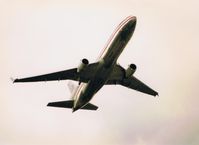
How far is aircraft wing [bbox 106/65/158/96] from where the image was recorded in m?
74.4

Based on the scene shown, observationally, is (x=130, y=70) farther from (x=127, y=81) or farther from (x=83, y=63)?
(x=83, y=63)

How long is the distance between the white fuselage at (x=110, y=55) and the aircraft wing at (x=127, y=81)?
3.05m

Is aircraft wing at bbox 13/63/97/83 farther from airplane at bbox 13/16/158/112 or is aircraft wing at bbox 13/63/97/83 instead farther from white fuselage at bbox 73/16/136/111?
white fuselage at bbox 73/16/136/111

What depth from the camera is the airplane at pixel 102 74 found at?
68625 mm

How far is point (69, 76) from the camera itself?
2876 inches

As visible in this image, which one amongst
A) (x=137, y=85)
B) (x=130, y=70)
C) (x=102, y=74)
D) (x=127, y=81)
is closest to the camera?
(x=102, y=74)

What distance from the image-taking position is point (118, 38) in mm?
68500

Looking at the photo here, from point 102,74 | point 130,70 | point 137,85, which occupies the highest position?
point 130,70

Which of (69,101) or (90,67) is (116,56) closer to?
(90,67)

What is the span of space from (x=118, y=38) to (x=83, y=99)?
11225 mm

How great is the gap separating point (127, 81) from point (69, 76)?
9609 mm

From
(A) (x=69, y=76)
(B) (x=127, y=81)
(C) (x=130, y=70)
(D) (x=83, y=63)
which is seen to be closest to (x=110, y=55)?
(D) (x=83, y=63)

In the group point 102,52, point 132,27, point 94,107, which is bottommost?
point 94,107

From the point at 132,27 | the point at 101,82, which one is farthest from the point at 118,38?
the point at 101,82
